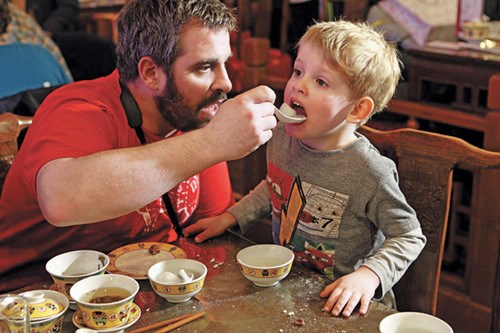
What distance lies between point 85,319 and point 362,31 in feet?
3.28

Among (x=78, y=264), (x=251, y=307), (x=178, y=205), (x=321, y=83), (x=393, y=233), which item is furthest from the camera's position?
(x=178, y=205)

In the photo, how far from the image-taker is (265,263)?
1.58m

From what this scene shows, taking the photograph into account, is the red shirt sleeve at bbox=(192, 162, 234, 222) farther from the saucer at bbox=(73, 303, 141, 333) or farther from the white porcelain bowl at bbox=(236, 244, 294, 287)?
the saucer at bbox=(73, 303, 141, 333)

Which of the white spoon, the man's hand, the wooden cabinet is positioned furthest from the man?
the wooden cabinet

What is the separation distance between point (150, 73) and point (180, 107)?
0.13 meters

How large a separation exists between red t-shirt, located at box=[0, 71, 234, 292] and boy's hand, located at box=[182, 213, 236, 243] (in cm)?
11

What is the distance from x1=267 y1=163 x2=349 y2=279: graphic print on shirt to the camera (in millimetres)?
1749

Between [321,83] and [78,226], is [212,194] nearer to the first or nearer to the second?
[78,226]

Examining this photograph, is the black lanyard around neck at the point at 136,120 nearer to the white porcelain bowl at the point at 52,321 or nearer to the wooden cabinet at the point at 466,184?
the white porcelain bowl at the point at 52,321

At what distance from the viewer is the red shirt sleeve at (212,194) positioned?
2.07 metres

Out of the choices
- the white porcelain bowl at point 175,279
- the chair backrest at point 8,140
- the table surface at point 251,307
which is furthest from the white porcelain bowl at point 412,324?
the chair backrest at point 8,140

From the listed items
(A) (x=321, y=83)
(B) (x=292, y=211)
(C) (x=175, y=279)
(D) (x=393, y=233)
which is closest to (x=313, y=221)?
(B) (x=292, y=211)

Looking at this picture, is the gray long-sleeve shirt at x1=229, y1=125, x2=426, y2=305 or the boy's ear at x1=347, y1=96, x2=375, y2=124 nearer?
the gray long-sleeve shirt at x1=229, y1=125, x2=426, y2=305

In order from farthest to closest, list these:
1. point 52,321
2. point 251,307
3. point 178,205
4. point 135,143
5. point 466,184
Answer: point 466,184 < point 178,205 < point 135,143 < point 251,307 < point 52,321
